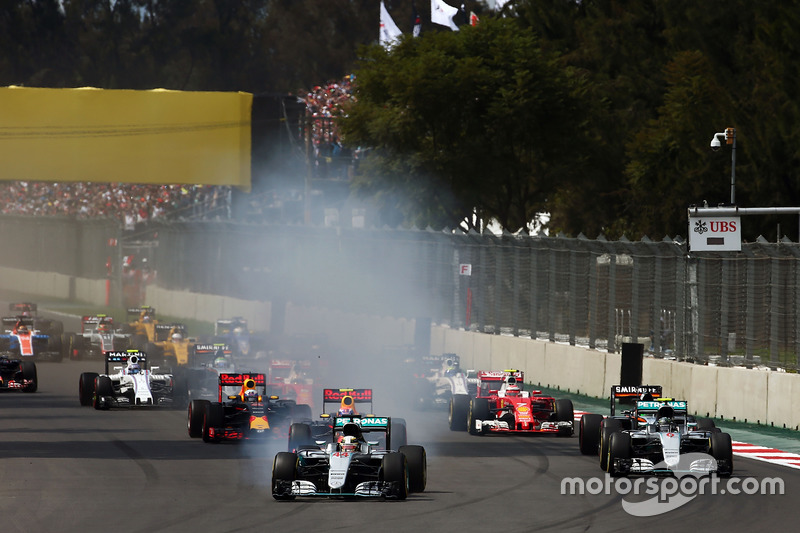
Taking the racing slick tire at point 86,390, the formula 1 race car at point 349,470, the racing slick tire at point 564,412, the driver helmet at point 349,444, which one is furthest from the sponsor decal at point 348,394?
the racing slick tire at point 86,390

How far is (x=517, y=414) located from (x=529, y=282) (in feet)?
33.7

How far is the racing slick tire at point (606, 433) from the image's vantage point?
2012 centimetres

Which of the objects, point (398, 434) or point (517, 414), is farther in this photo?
point (517, 414)

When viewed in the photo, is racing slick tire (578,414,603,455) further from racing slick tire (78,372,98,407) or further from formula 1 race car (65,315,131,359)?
formula 1 race car (65,315,131,359)

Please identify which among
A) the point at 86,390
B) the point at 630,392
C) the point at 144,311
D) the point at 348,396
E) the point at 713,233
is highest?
the point at 713,233

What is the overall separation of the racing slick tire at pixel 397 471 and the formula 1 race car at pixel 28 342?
2164 cm

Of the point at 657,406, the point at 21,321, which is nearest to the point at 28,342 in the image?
the point at 21,321

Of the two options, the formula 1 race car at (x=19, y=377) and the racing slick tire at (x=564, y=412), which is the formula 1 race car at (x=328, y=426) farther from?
the formula 1 race car at (x=19, y=377)

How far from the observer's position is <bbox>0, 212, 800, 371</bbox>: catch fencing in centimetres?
2672

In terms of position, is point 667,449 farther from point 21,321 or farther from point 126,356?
point 21,321

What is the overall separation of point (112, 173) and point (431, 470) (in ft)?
137

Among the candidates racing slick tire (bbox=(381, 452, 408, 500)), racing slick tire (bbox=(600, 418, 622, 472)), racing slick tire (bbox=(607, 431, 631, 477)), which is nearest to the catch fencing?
racing slick tire (bbox=(600, 418, 622, 472))

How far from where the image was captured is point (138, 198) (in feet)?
284

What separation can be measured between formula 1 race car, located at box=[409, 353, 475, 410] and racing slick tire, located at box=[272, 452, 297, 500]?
37.1ft
